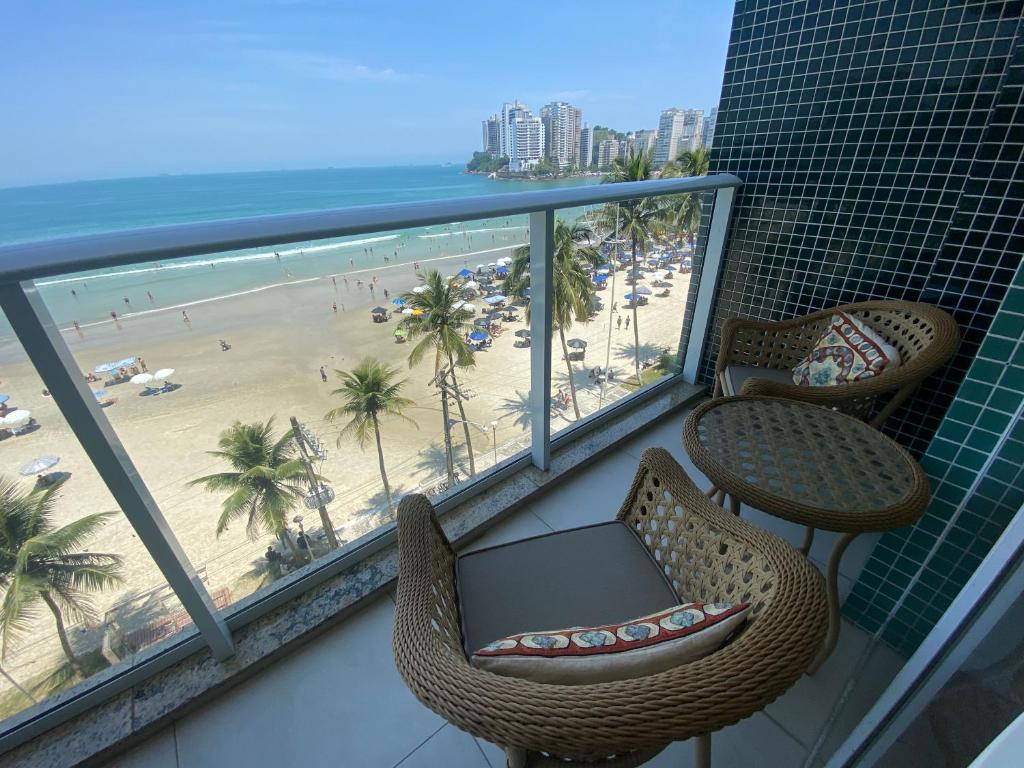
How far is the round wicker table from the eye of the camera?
102 centimetres

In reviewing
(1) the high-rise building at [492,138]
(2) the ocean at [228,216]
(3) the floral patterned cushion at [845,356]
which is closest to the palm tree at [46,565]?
(2) the ocean at [228,216]

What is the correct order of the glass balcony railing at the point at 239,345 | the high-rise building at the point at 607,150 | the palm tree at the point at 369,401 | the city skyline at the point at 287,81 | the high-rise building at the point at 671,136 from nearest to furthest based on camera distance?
1. the glass balcony railing at the point at 239,345
2. the palm tree at the point at 369,401
3. the high-rise building at the point at 671,136
4. the high-rise building at the point at 607,150
5. the city skyline at the point at 287,81

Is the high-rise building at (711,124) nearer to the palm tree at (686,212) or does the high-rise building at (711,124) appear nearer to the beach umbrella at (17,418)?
the palm tree at (686,212)

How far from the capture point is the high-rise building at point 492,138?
20453 millimetres

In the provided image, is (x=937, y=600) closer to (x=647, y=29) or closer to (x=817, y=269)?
(x=817, y=269)

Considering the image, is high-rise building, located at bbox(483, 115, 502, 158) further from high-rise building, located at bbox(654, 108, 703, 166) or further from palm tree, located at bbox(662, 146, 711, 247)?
palm tree, located at bbox(662, 146, 711, 247)

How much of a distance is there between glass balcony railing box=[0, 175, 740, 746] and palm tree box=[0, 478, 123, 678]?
2 centimetres

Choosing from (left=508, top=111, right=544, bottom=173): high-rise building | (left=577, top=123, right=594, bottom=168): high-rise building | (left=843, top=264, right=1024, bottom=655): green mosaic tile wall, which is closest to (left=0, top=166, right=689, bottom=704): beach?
(left=843, top=264, right=1024, bottom=655): green mosaic tile wall

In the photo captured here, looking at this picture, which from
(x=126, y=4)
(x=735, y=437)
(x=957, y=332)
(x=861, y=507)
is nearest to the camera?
(x=861, y=507)

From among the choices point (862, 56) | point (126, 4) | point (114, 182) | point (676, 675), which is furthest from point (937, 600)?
point (126, 4)

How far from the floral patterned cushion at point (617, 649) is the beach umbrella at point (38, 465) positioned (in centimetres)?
114

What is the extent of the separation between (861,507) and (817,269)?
142 cm

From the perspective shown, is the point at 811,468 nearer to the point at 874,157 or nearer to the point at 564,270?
the point at 564,270

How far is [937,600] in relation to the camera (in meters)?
1.11
